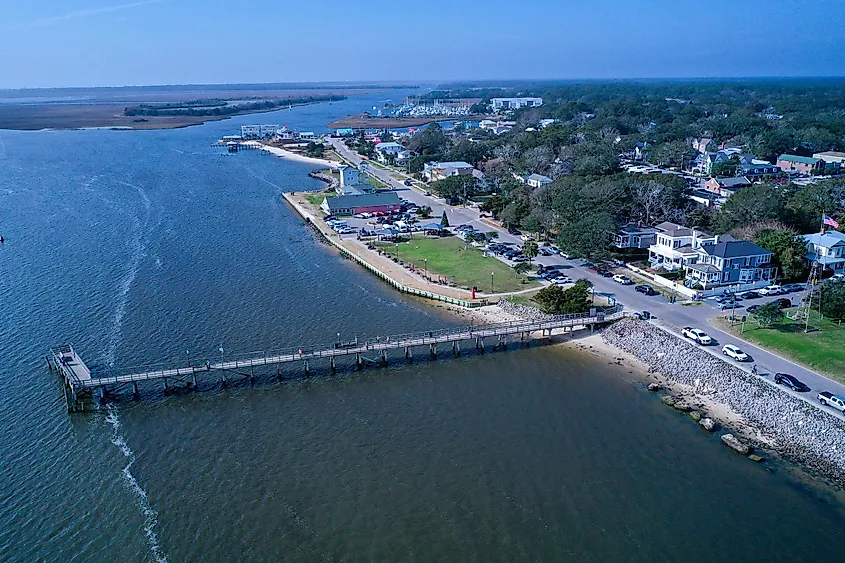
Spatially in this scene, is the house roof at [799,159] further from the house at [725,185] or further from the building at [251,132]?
the building at [251,132]

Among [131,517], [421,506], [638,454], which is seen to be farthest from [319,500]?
[638,454]

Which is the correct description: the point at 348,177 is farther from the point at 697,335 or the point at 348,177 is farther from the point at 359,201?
the point at 697,335

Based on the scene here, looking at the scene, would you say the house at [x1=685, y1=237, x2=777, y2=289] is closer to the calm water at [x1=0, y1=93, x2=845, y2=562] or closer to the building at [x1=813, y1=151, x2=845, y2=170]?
the calm water at [x1=0, y1=93, x2=845, y2=562]

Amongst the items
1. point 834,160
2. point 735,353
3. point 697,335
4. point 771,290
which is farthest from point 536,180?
point 735,353

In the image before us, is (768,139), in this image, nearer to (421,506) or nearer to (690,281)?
(690,281)

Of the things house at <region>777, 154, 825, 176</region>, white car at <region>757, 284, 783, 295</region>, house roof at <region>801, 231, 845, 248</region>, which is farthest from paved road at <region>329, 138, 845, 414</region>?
house at <region>777, 154, 825, 176</region>

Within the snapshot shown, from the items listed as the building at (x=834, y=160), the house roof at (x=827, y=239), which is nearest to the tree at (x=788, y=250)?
the house roof at (x=827, y=239)
